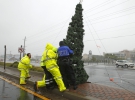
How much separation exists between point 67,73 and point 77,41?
5.28 feet

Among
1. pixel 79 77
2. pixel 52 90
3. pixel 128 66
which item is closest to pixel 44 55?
pixel 52 90

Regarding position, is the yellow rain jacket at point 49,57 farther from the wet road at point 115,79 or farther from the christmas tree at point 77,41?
the wet road at point 115,79

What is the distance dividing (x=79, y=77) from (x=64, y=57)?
154 centimetres

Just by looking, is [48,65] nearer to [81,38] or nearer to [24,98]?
[24,98]

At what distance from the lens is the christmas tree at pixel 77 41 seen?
7.16m

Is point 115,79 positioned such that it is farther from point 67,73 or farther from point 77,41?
point 67,73

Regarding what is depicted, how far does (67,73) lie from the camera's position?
6285 mm

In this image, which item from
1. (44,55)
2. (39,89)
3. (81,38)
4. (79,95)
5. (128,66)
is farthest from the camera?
(128,66)

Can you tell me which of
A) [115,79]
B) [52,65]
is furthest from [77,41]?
[115,79]

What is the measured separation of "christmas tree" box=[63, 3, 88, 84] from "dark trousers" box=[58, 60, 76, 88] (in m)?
0.75

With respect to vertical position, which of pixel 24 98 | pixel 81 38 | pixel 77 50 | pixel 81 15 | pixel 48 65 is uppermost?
pixel 81 15

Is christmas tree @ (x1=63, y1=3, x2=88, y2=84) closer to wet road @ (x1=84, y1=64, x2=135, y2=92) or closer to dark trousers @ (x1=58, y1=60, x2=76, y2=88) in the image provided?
dark trousers @ (x1=58, y1=60, x2=76, y2=88)

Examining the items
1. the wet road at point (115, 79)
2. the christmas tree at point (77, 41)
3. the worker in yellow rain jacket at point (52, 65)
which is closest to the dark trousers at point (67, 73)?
the worker in yellow rain jacket at point (52, 65)

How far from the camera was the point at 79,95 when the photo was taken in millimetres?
5391
